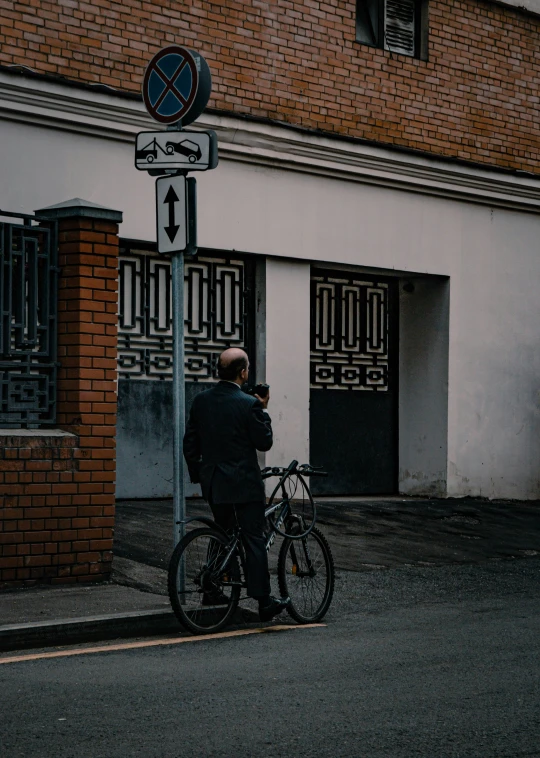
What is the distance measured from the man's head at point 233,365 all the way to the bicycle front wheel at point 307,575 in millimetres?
1124

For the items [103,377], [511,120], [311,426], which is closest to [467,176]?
[511,120]

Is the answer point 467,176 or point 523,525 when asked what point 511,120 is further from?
point 523,525

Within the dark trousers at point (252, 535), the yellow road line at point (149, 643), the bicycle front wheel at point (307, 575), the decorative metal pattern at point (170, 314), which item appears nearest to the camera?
the yellow road line at point (149, 643)

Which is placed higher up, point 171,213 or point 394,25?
point 394,25

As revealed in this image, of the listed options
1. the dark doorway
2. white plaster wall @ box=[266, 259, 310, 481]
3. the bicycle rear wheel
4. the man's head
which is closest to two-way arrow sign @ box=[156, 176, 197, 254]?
the man's head

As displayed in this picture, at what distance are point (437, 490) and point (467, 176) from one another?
3.91 meters

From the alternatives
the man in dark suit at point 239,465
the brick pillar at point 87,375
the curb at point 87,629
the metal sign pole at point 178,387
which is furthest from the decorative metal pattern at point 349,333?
the curb at point 87,629

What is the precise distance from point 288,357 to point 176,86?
5.84 meters

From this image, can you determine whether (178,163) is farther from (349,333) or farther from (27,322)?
(349,333)

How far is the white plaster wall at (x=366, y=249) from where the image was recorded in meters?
12.1

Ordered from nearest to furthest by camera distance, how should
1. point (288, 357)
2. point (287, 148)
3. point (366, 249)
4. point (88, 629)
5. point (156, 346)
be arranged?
1. point (88, 629)
2. point (156, 346)
3. point (287, 148)
4. point (288, 357)
5. point (366, 249)

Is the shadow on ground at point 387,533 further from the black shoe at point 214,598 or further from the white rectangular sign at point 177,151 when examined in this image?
the white rectangular sign at point 177,151

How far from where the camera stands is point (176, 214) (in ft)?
28.0

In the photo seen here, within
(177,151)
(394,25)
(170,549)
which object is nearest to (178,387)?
(177,151)
